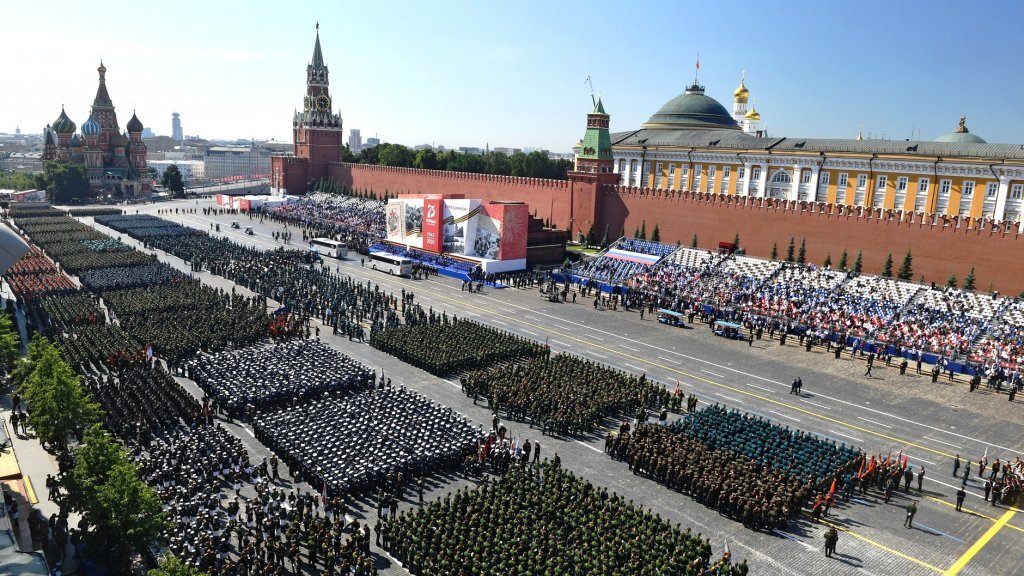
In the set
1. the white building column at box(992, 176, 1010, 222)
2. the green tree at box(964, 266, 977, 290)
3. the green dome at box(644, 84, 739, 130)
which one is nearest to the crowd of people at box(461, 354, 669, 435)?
the green tree at box(964, 266, 977, 290)

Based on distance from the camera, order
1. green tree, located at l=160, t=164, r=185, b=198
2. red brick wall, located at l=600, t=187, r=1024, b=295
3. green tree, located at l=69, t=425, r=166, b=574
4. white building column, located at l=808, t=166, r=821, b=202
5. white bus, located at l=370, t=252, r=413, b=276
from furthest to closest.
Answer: green tree, located at l=160, t=164, r=185, b=198 → white building column, located at l=808, t=166, r=821, b=202 → white bus, located at l=370, t=252, r=413, b=276 → red brick wall, located at l=600, t=187, r=1024, b=295 → green tree, located at l=69, t=425, r=166, b=574

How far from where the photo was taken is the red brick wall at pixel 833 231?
36969mm

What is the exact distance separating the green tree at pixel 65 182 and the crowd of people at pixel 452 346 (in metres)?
71.8

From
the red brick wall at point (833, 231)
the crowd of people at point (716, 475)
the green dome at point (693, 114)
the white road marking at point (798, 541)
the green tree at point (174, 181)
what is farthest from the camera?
the green tree at point (174, 181)

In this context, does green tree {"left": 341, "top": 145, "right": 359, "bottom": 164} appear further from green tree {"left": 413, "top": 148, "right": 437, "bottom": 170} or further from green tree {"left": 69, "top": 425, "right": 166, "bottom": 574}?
green tree {"left": 69, "top": 425, "right": 166, "bottom": 574}

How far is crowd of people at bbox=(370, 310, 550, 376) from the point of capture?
27.3 m

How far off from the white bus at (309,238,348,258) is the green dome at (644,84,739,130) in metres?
39.2

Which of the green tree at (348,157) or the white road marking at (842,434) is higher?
the green tree at (348,157)

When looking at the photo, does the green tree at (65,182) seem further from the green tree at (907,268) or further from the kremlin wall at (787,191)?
the green tree at (907,268)

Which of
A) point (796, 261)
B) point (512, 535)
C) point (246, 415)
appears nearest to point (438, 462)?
point (512, 535)

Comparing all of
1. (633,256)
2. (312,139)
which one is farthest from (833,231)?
(312,139)

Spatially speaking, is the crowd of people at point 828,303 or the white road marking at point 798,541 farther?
the crowd of people at point 828,303

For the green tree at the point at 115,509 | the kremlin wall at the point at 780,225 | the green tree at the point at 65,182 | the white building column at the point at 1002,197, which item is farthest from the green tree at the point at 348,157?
the green tree at the point at 115,509

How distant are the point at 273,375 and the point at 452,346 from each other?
7474mm
